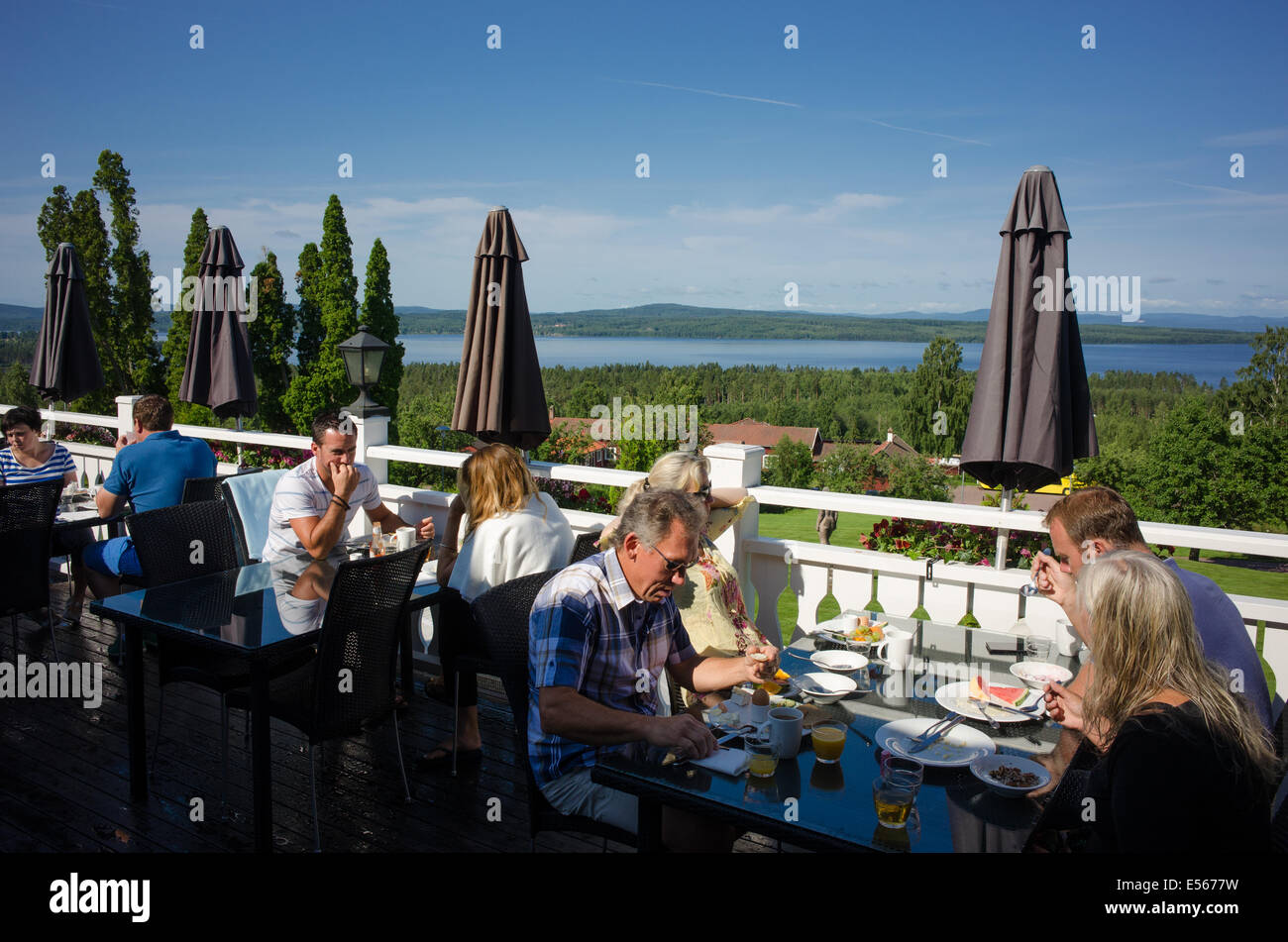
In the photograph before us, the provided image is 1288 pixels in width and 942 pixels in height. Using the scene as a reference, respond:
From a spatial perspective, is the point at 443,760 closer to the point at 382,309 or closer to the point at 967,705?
the point at 967,705

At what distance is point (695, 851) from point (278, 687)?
Result: 1.82 m

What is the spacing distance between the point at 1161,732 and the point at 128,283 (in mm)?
31367

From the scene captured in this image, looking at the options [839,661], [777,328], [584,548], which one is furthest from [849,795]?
[777,328]

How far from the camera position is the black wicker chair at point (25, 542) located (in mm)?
3912

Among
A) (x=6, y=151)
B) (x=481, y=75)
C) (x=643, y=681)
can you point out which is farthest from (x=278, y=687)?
(x=481, y=75)

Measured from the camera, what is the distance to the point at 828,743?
5.83 feet

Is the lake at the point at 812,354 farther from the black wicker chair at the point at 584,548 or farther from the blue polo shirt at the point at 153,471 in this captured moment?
the black wicker chair at the point at 584,548

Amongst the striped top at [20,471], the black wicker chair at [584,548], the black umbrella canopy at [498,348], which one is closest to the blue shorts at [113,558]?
the striped top at [20,471]

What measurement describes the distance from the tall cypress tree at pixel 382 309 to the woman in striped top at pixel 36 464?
29.6 metres

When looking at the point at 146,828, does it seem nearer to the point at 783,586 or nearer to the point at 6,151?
the point at 783,586

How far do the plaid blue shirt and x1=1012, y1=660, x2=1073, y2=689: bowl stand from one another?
110 cm

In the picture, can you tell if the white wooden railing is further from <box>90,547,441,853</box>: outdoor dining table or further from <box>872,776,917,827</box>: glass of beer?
<box>872,776,917,827</box>: glass of beer

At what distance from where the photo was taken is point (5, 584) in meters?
3.97

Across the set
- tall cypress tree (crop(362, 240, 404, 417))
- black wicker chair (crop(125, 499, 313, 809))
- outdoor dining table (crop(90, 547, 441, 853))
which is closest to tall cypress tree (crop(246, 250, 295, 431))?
tall cypress tree (crop(362, 240, 404, 417))
